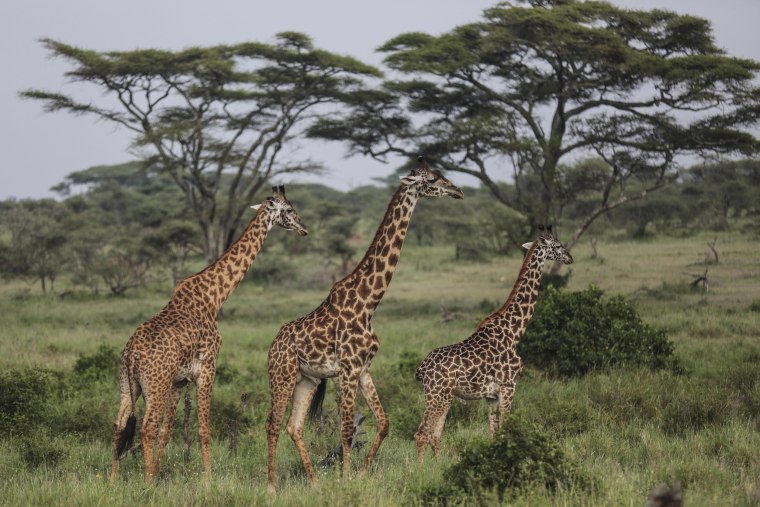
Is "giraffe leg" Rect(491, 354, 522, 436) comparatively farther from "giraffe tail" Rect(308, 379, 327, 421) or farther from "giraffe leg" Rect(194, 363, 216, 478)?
"giraffe leg" Rect(194, 363, 216, 478)

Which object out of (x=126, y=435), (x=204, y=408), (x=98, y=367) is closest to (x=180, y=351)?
(x=204, y=408)

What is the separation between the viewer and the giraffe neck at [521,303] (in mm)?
7555

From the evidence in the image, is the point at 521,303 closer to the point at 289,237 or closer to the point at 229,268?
the point at 229,268

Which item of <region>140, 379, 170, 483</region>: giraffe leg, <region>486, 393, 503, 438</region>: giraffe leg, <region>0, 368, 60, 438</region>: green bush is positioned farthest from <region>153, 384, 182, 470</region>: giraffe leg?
<region>0, 368, 60, 438</region>: green bush

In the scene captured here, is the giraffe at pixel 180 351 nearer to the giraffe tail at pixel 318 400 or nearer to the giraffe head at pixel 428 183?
the giraffe tail at pixel 318 400

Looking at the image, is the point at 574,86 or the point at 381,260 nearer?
the point at 381,260

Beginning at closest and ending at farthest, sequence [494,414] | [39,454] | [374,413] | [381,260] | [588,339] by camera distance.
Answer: [374,413] < [381,260] < [494,414] < [39,454] < [588,339]

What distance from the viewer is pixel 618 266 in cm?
2916

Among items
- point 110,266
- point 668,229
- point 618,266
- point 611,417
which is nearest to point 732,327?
point 611,417

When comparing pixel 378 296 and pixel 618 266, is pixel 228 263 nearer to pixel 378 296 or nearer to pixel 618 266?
pixel 378 296

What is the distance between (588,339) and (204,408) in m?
6.41

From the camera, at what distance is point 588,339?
39.4 feet

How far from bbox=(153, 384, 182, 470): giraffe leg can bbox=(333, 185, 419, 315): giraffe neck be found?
1739 millimetres

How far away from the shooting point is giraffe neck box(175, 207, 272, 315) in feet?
25.0
